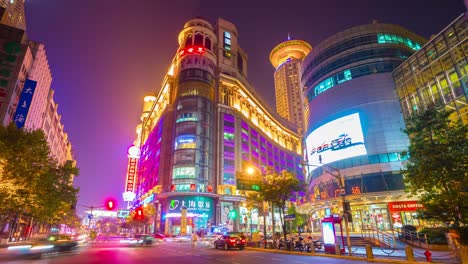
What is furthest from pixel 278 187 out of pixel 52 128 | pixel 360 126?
pixel 52 128

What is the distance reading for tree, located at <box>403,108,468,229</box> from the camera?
73.0 ft

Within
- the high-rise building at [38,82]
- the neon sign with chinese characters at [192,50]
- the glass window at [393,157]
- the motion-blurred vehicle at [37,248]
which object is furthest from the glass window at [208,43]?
the motion-blurred vehicle at [37,248]

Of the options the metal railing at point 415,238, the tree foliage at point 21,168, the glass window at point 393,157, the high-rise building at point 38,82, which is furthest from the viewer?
the high-rise building at point 38,82

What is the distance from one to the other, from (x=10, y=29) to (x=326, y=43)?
2810 inches

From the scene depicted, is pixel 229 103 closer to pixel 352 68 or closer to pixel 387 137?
pixel 352 68

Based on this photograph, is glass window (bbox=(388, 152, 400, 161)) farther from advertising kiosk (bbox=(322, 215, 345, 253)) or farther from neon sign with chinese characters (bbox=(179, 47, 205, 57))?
neon sign with chinese characters (bbox=(179, 47, 205, 57))

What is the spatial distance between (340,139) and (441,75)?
18828 millimetres

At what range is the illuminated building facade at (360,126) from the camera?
44.4 m

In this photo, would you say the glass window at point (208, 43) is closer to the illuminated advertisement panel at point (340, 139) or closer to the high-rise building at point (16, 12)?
the illuminated advertisement panel at point (340, 139)

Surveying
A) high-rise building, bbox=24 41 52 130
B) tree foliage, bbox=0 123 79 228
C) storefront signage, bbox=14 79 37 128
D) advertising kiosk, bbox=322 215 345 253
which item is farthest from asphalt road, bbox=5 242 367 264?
high-rise building, bbox=24 41 52 130

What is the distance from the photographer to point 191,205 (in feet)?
252

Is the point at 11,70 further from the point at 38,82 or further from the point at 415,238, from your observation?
the point at 415,238

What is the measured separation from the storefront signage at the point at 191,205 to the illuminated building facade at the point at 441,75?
56224mm

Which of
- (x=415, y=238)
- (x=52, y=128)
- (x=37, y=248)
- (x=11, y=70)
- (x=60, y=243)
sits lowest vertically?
(x=415, y=238)
